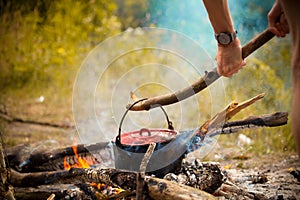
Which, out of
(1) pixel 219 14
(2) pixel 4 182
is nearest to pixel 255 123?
(1) pixel 219 14

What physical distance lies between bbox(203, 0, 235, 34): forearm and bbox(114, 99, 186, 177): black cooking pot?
800mm

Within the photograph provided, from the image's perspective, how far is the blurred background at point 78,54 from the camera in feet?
13.9

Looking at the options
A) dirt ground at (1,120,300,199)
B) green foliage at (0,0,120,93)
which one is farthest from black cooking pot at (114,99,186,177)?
green foliage at (0,0,120,93)

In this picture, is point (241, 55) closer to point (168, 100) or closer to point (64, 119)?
point (168, 100)

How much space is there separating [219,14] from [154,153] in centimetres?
98

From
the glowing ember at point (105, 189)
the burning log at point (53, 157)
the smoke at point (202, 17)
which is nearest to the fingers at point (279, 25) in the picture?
the glowing ember at point (105, 189)

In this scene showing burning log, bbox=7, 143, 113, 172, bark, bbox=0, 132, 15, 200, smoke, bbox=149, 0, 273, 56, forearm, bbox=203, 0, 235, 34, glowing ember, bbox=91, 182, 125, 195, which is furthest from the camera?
smoke, bbox=149, 0, 273, 56

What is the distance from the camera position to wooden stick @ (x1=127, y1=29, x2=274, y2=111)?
2.27m

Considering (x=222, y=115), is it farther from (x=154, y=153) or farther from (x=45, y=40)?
(x=45, y=40)

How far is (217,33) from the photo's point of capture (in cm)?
208

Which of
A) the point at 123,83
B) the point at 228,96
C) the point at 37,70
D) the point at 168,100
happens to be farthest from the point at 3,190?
the point at 37,70

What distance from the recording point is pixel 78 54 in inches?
272

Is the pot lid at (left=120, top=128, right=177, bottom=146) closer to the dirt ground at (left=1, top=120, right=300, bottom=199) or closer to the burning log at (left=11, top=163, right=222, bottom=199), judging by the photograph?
the burning log at (left=11, top=163, right=222, bottom=199)

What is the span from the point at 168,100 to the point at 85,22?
198 inches
